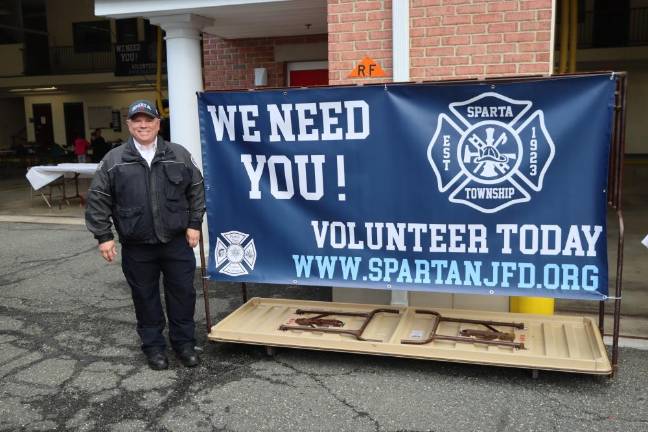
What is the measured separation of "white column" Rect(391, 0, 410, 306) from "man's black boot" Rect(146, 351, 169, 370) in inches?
85.3

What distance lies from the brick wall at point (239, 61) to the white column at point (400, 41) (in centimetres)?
383

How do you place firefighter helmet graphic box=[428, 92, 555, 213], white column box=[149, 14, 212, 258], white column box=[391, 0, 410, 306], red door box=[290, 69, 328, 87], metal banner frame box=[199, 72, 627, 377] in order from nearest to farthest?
1. metal banner frame box=[199, 72, 627, 377]
2. firefighter helmet graphic box=[428, 92, 555, 213]
3. white column box=[391, 0, 410, 306]
4. white column box=[149, 14, 212, 258]
5. red door box=[290, 69, 328, 87]

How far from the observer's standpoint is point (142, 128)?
4422 millimetres

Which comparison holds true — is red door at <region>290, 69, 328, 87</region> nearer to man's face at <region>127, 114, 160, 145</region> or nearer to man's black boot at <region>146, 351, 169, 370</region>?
man's face at <region>127, 114, 160, 145</region>

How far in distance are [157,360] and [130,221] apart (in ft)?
3.50

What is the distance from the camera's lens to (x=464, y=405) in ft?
Result: 12.9

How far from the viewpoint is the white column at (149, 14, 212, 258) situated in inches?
305

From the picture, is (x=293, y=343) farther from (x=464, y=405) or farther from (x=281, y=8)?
(x=281, y=8)

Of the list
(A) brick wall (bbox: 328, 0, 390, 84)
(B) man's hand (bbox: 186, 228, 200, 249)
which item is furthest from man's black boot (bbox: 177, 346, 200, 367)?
(A) brick wall (bbox: 328, 0, 390, 84)

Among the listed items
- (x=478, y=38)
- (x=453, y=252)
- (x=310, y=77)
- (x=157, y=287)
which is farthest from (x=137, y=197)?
(x=310, y=77)

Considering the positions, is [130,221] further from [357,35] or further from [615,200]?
[615,200]

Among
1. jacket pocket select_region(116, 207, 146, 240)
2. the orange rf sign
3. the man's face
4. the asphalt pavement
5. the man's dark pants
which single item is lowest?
the asphalt pavement

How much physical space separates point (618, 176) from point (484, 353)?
146cm

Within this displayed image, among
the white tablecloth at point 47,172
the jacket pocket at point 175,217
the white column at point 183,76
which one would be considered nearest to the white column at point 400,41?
the jacket pocket at point 175,217
